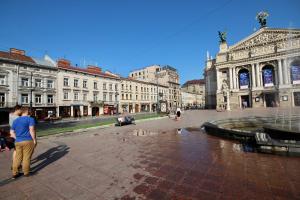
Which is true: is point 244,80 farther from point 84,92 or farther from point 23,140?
point 23,140

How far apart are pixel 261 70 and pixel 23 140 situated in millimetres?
55221

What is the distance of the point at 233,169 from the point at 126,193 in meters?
2.98

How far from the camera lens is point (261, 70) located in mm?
46844

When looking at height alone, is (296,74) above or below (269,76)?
below

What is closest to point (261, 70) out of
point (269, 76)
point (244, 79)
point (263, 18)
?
point (269, 76)

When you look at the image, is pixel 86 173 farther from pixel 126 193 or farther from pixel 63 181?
pixel 126 193

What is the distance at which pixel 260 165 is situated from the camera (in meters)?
4.82

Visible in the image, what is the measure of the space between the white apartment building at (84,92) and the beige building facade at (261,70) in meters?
32.2

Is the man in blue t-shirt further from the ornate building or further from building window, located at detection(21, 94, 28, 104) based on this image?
the ornate building

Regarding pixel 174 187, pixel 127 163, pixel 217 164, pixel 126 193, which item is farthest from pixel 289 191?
pixel 127 163

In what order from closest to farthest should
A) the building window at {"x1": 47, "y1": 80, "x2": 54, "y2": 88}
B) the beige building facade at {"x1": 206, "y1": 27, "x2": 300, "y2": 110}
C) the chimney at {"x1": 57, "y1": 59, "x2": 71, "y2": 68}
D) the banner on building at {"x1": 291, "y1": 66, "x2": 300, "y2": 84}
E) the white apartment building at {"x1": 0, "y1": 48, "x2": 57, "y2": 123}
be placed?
the white apartment building at {"x1": 0, "y1": 48, "x2": 57, "y2": 123} < the building window at {"x1": 47, "y1": 80, "x2": 54, "y2": 88} < the chimney at {"x1": 57, "y1": 59, "x2": 71, "y2": 68} < the banner on building at {"x1": 291, "y1": 66, "x2": 300, "y2": 84} < the beige building facade at {"x1": 206, "y1": 27, "x2": 300, "y2": 110}

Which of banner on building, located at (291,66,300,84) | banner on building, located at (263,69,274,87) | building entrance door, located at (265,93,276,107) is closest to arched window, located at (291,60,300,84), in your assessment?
banner on building, located at (291,66,300,84)

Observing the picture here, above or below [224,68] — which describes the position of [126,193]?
below

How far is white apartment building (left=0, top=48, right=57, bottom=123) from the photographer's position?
→ 28766 millimetres
